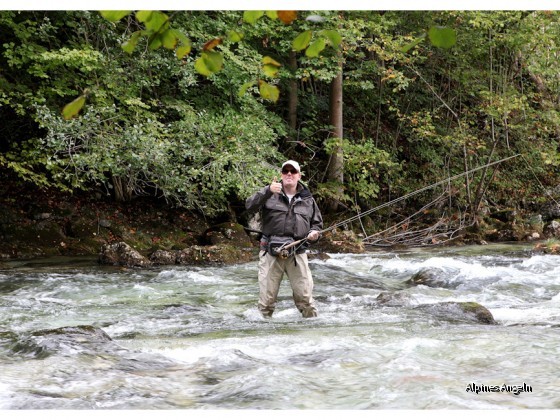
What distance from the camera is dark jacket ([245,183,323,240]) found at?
7.31 metres

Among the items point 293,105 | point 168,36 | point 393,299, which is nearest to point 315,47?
point 168,36

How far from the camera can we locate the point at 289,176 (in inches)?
285

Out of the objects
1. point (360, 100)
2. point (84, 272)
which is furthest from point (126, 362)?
point (360, 100)

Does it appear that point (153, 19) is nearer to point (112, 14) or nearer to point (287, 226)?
point (112, 14)

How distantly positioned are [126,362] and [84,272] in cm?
650

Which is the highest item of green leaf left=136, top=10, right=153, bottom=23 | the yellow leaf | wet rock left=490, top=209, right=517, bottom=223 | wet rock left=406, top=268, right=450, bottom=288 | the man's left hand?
the yellow leaf

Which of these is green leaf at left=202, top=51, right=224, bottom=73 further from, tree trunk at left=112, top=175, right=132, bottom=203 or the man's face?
tree trunk at left=112, top=175, right=132, bottom=203

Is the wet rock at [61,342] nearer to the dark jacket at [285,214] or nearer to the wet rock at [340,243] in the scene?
the dark jacket at [285,214]

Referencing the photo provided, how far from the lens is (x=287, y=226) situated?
7.31m

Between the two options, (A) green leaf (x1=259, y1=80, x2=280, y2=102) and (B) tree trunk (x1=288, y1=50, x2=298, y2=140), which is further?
(B) tree trunk (x1=288, y1=50, x2=298, y2=140)

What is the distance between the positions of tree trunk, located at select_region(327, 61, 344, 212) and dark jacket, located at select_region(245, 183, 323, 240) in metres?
10.5

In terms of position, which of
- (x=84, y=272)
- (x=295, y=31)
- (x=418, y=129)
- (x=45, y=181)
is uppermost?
(x=295, y=31)

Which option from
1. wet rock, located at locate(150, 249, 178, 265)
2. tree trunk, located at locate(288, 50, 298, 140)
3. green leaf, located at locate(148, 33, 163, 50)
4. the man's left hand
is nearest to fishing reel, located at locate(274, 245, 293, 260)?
the man's left hand

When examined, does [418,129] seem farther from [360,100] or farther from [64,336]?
[64,336]
